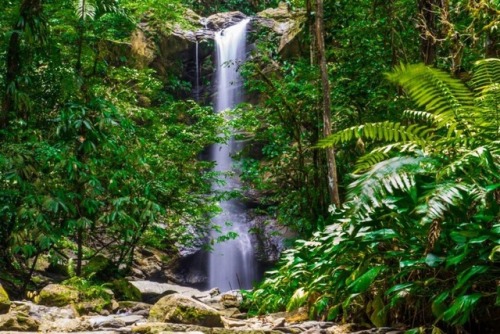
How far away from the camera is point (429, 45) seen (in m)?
5.62

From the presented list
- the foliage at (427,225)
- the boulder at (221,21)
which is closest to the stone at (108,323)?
the foliage at (427,225)

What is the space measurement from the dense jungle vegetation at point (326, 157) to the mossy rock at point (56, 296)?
457mm

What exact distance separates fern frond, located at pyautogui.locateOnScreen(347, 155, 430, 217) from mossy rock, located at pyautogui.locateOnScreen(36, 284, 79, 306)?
383 centimetres

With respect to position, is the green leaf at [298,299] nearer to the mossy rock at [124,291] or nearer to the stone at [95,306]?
the stone at [95,306]

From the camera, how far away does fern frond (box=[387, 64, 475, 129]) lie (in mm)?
3049

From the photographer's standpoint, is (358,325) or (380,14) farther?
(380,14)

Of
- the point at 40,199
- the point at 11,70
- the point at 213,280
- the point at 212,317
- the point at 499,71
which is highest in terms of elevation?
the point at 11,70

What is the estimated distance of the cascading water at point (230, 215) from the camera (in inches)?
551

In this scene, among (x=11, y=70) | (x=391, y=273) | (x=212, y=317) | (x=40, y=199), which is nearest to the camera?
(x=391, y=273)

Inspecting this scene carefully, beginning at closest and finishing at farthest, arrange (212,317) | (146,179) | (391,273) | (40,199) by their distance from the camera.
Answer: (391,273) → (212,317) → (40,199) → (146,179)

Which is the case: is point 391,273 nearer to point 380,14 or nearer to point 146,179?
point 146,179

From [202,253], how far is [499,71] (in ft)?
39.0

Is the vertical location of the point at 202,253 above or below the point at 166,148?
below

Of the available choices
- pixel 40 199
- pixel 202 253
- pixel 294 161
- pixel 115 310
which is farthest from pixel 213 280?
pixel 40 199
